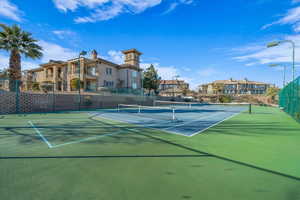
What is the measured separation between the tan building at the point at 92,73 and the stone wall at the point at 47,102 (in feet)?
15.2

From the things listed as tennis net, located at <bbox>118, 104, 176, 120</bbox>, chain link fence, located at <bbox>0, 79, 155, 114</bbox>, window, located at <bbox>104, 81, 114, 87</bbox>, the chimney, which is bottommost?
tennis net, located at <bbox>118, 104, 176, 120</bbox>

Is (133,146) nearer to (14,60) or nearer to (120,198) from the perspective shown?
(120,198)

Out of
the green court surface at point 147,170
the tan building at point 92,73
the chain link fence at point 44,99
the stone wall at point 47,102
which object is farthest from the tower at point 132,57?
the green court surface at point 147,170

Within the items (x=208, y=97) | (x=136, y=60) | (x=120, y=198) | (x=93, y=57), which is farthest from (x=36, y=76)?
(x=208, y=97)

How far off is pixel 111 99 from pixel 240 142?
75.5 ft

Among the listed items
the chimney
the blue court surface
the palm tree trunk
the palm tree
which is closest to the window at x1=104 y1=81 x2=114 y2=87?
the chimney

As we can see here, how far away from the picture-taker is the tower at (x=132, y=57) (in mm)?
38906

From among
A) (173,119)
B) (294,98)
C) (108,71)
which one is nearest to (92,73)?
(108,71)

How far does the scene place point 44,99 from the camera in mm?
17500

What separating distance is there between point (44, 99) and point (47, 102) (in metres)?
0.47

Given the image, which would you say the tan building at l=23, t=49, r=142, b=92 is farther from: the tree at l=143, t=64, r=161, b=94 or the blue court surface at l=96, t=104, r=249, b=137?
the blue court surface at l=96, t=104, r=249, b=137

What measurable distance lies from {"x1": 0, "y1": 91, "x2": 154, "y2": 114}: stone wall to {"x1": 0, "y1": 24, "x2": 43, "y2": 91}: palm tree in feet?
5.52

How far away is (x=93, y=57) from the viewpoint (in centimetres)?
3272

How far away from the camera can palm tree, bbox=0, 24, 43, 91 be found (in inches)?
629
